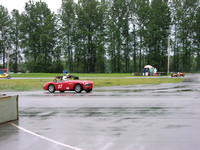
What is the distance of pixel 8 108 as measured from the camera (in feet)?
27.4

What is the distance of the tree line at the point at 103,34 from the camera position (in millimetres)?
72750

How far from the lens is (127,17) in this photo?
76.1 meters

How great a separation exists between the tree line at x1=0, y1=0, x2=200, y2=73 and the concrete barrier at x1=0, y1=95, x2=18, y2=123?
211 ft

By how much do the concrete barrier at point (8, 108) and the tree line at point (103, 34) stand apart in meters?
64.2

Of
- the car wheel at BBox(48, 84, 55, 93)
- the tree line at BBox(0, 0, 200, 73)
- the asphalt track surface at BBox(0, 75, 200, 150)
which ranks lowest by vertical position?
the asphalt track surface at BBox(0, 75, 200, 150)

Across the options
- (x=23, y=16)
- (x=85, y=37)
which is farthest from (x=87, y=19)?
(x=23, y=16)

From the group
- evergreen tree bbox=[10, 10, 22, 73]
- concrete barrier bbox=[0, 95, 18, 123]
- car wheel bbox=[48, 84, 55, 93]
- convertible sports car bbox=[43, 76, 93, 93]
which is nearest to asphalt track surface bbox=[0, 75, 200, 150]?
concrete barrier bbox=[0, 95, 18, 123]

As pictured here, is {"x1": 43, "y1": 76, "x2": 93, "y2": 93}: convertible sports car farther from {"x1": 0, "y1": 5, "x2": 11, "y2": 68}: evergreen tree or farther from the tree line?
{"x1": 0, "y1": 5, "x2": 11, "y2": 68}: evergreen tree

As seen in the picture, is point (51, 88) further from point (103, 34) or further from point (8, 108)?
point (103, 34)

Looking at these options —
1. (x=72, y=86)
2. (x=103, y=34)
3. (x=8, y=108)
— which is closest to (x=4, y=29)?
(x=103, y=34)

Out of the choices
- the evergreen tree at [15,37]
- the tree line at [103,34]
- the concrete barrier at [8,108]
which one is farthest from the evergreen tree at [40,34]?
the concrete barrier at [8,108]

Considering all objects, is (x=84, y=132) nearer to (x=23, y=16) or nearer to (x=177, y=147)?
(x=177, y=147)

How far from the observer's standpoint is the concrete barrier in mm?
8102

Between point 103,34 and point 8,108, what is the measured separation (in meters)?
70.1
